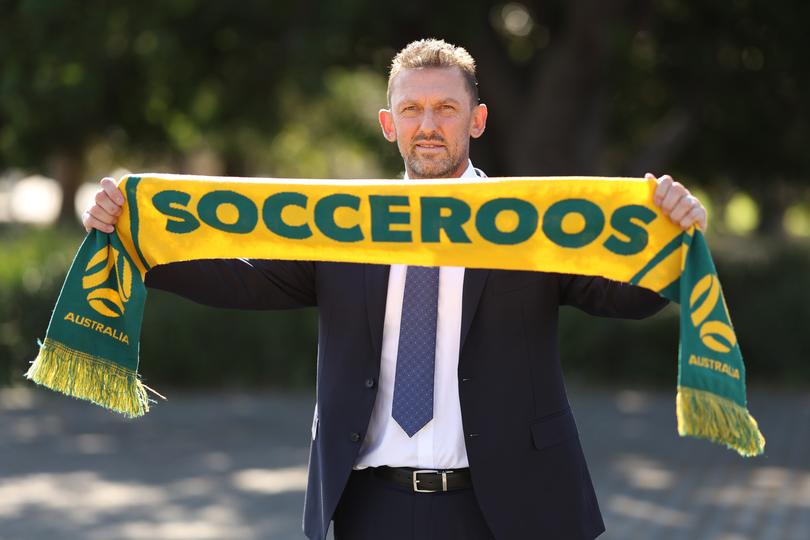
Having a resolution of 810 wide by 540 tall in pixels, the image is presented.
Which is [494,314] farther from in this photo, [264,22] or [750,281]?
[750,281]

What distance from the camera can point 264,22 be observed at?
455 inches

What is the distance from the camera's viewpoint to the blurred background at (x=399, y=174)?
9.00m

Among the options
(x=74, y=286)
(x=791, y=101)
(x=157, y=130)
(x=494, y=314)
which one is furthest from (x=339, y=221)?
(x=157, y=130)

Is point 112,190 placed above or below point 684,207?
above

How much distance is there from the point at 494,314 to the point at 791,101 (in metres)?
11.4

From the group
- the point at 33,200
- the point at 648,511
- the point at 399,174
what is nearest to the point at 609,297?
the point at 648,511

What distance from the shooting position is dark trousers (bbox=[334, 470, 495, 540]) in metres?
3.34

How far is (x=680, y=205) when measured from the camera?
3184 millimetres

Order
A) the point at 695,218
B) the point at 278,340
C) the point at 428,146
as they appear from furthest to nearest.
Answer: the point at 278,340, the point at 428,146, the point at 695,218

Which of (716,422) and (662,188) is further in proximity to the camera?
(662,188)

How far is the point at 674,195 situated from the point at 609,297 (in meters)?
0.38

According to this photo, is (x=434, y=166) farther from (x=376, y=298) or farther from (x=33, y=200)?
(x=33, y=200)

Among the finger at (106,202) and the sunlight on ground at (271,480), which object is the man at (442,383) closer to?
the finger at (106,202)

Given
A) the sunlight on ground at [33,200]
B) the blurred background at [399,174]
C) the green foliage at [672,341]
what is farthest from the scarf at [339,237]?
the sunlight on ground at [33,200]
